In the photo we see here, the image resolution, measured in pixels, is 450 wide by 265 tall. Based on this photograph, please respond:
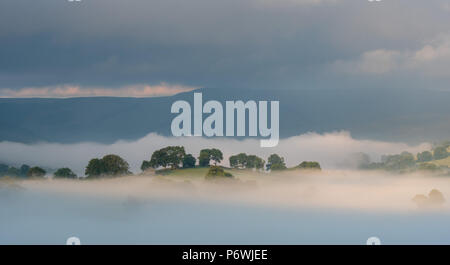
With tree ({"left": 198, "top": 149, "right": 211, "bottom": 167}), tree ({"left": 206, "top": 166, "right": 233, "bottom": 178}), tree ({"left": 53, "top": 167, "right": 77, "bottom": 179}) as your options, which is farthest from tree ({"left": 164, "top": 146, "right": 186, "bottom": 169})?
tree ({"left": 53, "top": 167, "right": 77, "bottom": 179})

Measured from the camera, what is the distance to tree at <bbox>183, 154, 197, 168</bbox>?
8.81 metres

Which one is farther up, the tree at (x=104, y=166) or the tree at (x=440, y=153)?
the tree at (x=440, y=153)

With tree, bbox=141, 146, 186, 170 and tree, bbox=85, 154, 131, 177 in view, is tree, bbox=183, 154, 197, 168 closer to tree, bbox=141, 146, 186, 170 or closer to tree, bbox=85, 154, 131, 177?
tree, bbox=141, 146, 186, 170

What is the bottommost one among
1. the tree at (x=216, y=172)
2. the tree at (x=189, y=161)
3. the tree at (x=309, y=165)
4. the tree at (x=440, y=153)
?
the tree at (x=216, y=172)

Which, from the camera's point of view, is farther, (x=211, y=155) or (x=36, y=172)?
(x=36, y=172)

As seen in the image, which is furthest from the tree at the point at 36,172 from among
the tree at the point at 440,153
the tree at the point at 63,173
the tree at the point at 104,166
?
the tree at the point at 440,153

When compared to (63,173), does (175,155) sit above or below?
above

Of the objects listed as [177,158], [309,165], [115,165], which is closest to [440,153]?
[309,165]

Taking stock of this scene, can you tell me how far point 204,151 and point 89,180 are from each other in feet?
5.51

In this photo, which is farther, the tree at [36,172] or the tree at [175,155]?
the tree at [36,172]

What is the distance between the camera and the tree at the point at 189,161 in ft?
28.9

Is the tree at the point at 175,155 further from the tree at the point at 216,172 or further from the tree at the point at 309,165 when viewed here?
the tree at the point at 309,165

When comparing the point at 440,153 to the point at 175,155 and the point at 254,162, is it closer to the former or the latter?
the point at 254,162

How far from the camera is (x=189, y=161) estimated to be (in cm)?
884
